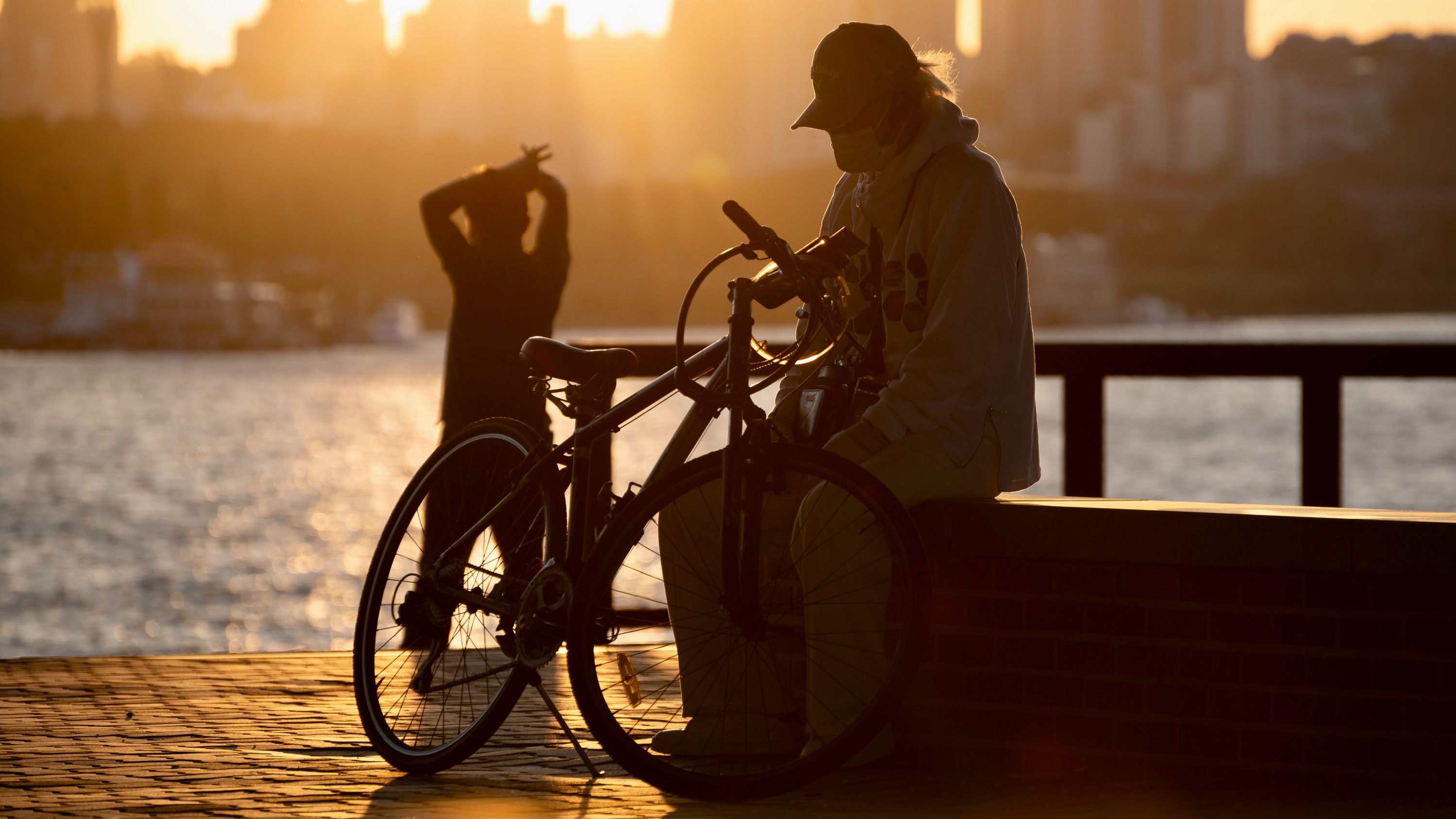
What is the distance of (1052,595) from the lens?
314 cm

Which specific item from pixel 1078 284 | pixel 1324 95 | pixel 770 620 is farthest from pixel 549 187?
pixel 1324 95

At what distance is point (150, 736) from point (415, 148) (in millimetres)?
113715

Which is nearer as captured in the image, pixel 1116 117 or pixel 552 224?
pixel 552 224

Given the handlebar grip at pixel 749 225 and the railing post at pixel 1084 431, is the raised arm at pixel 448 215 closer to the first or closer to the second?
the railing post at pixel 1084 431

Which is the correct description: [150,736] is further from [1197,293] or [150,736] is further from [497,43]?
[497,43]

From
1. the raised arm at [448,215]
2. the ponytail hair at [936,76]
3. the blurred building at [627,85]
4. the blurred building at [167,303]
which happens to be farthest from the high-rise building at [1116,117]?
the ponytail hair at [936,76]

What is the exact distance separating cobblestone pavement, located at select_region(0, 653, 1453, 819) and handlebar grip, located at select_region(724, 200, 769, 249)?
986 millimetres

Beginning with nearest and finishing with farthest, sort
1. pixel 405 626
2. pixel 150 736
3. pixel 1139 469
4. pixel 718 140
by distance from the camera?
pixel 405 626
pixel 150 736
pixel 1139 469
pixel 718 140

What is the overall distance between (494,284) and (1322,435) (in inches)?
109

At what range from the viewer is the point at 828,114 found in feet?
10.4

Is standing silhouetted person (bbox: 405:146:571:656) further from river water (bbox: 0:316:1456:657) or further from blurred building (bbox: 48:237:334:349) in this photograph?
blurred building (bbox: 48:237:334:349)

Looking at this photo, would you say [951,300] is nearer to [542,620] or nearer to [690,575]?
[690,575]

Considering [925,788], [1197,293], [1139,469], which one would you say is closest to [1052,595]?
[925,788]

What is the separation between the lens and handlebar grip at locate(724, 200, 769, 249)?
2754 millimetres
